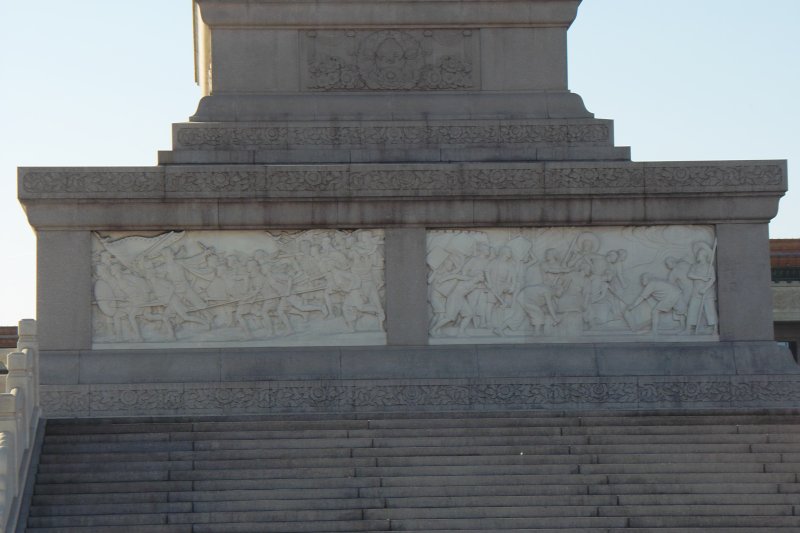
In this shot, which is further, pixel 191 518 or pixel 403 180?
pixel 403 180

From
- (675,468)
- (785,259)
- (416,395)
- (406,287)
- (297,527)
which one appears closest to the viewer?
(297,527)

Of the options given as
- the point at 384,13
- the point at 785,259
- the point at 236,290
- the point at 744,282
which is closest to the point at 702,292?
the point at 744,282

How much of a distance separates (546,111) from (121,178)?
5191mm

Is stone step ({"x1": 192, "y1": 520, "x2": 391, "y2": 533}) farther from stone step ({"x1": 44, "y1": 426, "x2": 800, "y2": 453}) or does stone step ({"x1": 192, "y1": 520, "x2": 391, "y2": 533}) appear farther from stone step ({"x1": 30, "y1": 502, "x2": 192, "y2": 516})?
stone step ({"x1": 44, "y1": 426, "x2": 800, "y2": 453})


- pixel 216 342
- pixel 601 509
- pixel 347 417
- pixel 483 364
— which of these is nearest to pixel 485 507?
pixel 601 509

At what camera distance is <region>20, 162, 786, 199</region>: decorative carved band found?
17.1 m

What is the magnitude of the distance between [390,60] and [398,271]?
2811mm

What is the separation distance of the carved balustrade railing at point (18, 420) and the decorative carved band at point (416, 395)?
1211 millimetres

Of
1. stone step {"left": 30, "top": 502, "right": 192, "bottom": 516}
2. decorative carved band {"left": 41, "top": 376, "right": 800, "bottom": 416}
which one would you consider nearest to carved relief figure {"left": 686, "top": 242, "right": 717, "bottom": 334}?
decorative carved band {"left": 41, "top": 376, "right": 800, "bottom": 416}

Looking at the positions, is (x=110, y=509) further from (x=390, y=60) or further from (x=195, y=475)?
(x=390, y=60)

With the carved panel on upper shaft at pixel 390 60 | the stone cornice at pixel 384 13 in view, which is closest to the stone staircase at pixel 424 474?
the carved panel on upper shaft at pixel 390 60

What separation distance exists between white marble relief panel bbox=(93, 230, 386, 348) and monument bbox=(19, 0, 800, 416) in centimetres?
2

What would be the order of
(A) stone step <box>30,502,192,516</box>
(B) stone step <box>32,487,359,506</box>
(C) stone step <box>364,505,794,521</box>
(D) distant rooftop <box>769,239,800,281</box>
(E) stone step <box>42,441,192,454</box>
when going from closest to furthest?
(A) stone step <box>30,502,192,516</box>, (C) stone step <box>364,505,794,521</box>, (B) stone step <box>32,487,359,506</box>, (E) stone step <box>42,441,192,454</box>, (D) distant rooftop <box>769,239,800,281</box>

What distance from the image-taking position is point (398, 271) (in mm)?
17359
